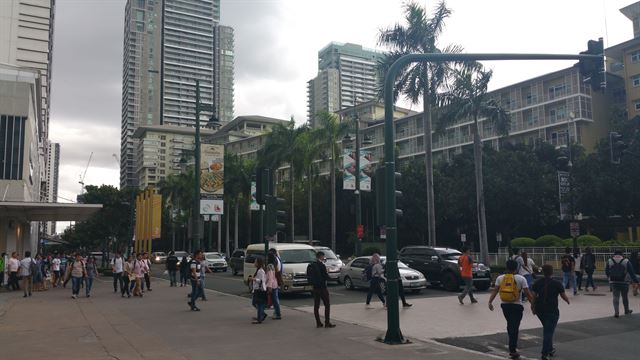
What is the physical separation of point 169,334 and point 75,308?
277 inches

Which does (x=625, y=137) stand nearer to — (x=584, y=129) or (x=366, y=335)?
(x=584, y=129)

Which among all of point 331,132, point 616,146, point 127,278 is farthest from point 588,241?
point 127,278

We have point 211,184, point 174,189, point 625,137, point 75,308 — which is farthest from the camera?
point 174,189

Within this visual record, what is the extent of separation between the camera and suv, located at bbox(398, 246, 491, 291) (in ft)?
72.7

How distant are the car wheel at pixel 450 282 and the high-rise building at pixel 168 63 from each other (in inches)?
777

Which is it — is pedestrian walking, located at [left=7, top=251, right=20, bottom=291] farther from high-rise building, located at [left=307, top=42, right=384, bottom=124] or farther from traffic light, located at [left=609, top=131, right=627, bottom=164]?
high-rise building, located at [left=307, top=42, right=384, bottom=124]

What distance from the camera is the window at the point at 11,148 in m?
34.2

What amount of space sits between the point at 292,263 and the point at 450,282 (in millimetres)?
6474

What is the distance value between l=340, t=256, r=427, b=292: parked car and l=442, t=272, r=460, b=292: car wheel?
1569mm

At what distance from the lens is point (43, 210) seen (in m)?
30.5

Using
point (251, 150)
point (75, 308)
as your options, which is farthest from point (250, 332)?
point (251, 150)

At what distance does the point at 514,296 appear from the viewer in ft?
30.3

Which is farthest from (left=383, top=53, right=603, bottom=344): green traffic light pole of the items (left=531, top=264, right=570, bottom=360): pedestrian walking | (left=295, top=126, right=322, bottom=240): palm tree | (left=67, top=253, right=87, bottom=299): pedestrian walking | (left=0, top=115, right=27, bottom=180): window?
(left=295, top=126, right=322, bottom=240): palm tree

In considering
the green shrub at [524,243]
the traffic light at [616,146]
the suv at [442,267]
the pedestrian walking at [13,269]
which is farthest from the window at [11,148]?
the green shrub at [524,243]
